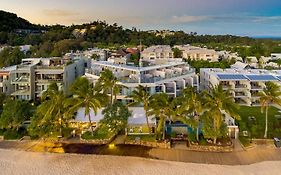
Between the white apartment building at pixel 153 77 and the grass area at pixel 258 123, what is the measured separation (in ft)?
30.3

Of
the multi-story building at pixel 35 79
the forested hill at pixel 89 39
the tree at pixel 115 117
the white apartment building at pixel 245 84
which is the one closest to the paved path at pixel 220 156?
the tree at pixel 115 117

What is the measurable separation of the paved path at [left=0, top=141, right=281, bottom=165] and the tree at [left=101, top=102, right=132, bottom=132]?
3.99 m

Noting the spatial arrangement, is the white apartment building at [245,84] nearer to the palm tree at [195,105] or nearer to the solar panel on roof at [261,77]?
the solar panel on roof at [261,77]

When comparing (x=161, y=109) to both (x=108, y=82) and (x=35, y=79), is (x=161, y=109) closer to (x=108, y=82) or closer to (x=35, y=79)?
(x=108, y=82)

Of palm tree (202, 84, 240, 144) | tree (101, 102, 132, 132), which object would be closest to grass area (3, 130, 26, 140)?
tree (101, 102, 132, 132)

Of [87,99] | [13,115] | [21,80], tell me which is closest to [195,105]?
[87,99]

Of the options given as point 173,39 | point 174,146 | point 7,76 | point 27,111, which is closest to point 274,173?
point 174,146

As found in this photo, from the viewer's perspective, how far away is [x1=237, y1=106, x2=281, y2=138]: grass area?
3300cm

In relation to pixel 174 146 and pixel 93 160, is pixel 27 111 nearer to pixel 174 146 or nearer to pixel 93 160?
pixel 93 160

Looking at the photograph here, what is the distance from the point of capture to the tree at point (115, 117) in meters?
30.5

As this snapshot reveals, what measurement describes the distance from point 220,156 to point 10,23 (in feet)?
421

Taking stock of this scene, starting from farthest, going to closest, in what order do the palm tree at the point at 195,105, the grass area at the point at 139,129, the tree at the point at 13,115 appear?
the tree at the point at 13,115 → the grass area at the point at 139,129 → the palm tree at the point at 195,105

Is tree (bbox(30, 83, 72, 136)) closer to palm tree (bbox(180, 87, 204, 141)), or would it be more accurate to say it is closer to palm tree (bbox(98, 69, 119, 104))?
palm tree (bbox(98, 69, 119, 104))

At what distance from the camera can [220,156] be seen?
2797 centimetres
